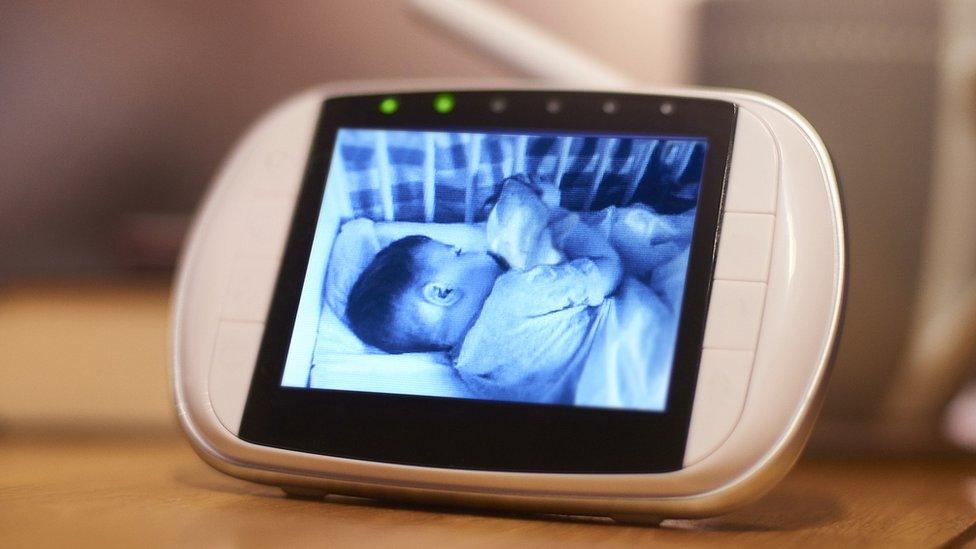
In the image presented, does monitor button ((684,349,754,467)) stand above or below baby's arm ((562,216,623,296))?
below

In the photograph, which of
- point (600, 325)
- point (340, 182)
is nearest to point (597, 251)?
point (600, 325)

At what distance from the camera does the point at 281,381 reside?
44 centimetres

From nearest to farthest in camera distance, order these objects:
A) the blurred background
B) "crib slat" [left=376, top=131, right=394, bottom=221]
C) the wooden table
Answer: the wooden table, "crib slat" [left=376, top=131, right=394, bottom=221], the blurred background

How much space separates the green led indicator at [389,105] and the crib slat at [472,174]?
2.0 inches

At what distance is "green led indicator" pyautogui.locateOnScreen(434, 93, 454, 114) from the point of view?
0.48 metres

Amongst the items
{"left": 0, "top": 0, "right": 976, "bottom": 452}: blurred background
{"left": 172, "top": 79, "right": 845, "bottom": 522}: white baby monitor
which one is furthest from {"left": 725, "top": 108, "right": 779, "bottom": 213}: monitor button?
{"left": 0, "top": 0, "right": 976, "bottom": 452}: blurred background

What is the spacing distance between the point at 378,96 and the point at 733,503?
0.27m

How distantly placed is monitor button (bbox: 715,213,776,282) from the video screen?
0.02 metres

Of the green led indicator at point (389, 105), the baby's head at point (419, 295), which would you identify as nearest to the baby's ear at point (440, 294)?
the baby's head at point (419, 295)

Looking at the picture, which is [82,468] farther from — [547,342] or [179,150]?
[179,150]

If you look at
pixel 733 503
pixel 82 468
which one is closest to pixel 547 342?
pixel 733 503

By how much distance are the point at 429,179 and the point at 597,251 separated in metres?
0.10

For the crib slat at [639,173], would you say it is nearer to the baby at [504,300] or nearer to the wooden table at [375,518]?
the baby at [504,300]

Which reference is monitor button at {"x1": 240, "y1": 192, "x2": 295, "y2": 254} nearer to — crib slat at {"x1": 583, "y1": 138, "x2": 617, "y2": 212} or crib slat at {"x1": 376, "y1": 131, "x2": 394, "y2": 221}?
crib slat at {"x1": 376, "y1": 131, "x2": 394, "y2": 221}
